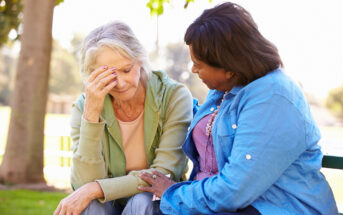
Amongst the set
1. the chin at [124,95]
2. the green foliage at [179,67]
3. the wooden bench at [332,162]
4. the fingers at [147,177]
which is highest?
the chin at [124,95]

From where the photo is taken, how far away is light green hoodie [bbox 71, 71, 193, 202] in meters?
2.59

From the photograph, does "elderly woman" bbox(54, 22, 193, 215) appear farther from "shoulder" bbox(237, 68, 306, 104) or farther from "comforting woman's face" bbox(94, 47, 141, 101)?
"shoulder" bbox(237, 68, 306, 104)

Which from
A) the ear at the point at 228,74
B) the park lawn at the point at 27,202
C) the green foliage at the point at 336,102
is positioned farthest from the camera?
the green foliage at the point at 336,102

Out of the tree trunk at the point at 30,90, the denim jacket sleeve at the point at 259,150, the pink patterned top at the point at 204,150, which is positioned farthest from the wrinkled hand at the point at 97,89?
the tree trunk at the point at 30,90

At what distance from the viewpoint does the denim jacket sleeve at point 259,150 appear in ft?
6.19

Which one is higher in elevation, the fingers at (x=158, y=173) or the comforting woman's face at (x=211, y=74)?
the comforting woman's face at (x=211, y=74)

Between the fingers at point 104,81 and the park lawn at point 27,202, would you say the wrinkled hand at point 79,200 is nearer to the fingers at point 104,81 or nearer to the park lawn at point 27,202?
the fingers at point 104,81

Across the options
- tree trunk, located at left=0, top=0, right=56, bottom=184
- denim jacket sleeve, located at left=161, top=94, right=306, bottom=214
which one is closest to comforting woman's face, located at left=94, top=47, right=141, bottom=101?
denim jacket sleeve, located at left=161, top=94, right=306, bottom=214

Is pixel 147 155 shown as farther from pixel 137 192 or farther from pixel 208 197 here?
pixel 208 197

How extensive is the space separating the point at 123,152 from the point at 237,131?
98cm

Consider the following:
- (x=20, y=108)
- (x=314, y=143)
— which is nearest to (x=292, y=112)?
(x=314, y=143)

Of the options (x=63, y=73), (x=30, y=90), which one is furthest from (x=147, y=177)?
(x=63, y=73)

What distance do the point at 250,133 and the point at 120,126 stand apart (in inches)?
44.1

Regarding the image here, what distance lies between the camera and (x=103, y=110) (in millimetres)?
2830
